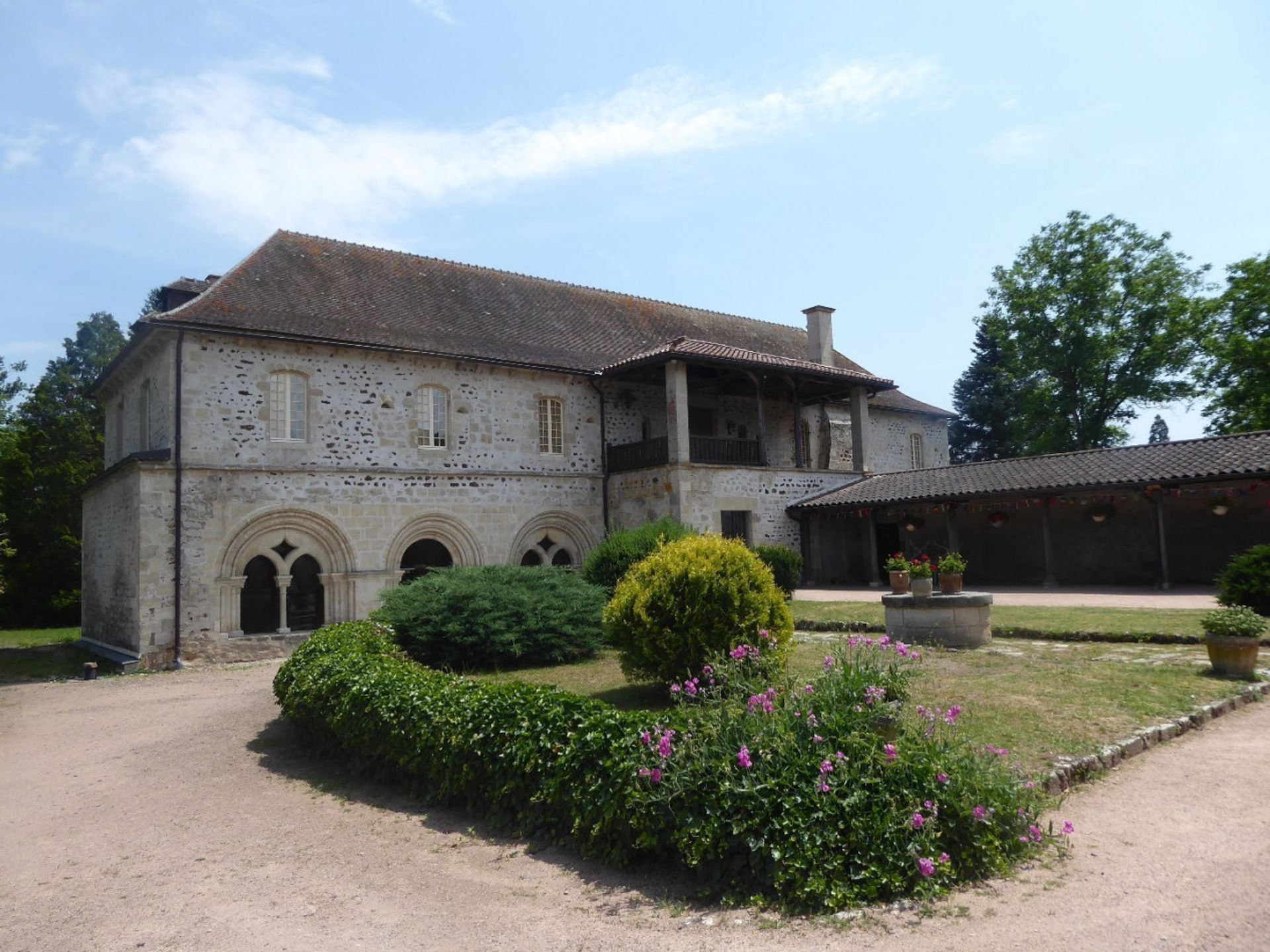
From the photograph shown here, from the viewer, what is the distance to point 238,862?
5.19 metres

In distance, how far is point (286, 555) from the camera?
16.2 meters

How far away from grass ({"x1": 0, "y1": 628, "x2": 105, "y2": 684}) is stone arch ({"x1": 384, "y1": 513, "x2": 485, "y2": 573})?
18.5 feet

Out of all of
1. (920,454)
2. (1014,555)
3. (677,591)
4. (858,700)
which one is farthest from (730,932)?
(920,454)

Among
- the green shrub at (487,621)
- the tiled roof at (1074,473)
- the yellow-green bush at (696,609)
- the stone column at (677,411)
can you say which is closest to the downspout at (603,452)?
the stone column at (677,411)

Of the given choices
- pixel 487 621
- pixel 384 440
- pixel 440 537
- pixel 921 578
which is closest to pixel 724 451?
pixel 440 537

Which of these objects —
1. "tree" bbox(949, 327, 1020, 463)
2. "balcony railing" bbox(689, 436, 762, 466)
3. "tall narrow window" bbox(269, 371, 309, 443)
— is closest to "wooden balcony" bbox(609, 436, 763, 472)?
"balcony railing" bbox(689, 436, 762, 466)

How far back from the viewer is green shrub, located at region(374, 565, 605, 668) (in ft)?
35.3

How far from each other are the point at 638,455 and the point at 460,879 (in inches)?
597

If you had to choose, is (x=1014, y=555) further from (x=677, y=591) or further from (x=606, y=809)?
(x=606, y=809)

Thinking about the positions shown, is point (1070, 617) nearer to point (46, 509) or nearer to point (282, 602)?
point (282, 602)

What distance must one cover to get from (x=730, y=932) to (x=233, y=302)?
15383 mm

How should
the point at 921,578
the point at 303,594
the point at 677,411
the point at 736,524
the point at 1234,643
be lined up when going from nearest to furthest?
1. the point at 1234,643
2. the point at 921,578
3. the point at 677,411
4. the point at 736,524
5. the point at 303,594

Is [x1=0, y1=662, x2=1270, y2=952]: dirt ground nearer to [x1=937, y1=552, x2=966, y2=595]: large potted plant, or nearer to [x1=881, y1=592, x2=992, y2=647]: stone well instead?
[x1=881, y1=592, x2=992, y2=647]: stone well

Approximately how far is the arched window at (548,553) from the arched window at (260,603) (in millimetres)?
6526
